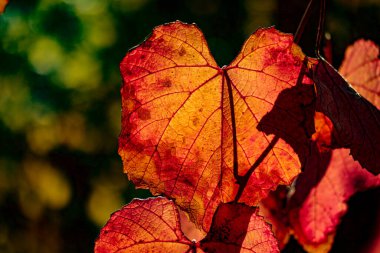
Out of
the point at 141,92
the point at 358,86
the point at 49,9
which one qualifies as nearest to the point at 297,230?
the point at 358,86

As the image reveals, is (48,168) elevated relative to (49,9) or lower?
lower

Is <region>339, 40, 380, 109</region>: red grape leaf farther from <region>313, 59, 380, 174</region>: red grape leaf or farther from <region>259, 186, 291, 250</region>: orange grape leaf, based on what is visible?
<region>313, 59, 380, 174</region>: red grape leaf

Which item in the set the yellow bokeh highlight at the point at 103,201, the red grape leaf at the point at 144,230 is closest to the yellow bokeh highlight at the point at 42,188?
the yellow bokeh highlight at the point at 103,201

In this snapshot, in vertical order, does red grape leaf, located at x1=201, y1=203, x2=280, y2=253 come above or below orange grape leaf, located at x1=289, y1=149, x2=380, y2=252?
below

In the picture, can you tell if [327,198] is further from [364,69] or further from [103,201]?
[103,201]

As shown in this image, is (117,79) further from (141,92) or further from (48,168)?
(141,92)

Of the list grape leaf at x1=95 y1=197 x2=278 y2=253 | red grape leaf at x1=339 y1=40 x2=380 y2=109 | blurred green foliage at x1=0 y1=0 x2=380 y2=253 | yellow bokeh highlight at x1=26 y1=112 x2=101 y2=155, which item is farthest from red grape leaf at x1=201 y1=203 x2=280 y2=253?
yellow bokeh highlight at x1=26 y1=112 x2=101 y2=155
